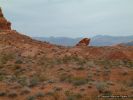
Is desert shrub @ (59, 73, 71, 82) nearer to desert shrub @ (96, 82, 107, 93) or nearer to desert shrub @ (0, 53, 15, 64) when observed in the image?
desert shrub @ (96, 82, 107, 93)

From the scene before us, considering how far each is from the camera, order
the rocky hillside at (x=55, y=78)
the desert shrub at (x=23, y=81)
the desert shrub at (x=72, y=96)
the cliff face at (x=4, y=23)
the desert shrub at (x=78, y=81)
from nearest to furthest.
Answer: the desert shrub at (x=72, y=96) < the rocky hillside at (x=55, y=78) < the desert shrub at (x=78, y=81) < the desert shrub at (x=23, y=81) < the cliff face at (x=4, y=23)

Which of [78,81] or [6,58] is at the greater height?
[6,58]

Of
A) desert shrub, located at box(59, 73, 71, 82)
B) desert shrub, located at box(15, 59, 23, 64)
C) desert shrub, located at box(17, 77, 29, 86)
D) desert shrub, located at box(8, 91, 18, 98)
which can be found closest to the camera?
desert shrub, located at box(8, 91, 18, 98)

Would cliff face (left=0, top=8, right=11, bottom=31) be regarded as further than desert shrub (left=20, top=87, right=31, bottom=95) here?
Yes

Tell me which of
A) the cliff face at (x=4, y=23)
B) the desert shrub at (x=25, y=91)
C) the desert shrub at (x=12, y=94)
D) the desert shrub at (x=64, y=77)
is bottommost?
the desert shrub at (x=12, y=94)

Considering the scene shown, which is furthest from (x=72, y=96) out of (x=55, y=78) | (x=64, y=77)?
(x=55, y=78)

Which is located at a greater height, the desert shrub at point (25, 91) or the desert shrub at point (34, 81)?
the desert shrub at point (34, 81)

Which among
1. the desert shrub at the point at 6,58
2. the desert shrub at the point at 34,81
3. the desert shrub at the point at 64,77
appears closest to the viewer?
the desert shrub at the point at 34,81

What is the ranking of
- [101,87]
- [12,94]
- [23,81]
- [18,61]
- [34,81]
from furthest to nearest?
[18,61] → [23,81] → [34,81] → [12,94] → [101,87]

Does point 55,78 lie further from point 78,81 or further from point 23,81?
point 78,81

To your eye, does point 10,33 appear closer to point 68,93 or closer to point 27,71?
point 27,71

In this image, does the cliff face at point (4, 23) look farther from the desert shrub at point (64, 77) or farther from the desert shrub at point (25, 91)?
the desert shrub at point (25, 91)

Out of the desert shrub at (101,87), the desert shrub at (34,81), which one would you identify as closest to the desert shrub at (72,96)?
the desert shrub at (101,87)

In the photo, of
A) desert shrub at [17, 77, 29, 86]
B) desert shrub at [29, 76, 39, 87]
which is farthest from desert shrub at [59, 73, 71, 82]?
desert shrub at [17, 77, 29, 86]
